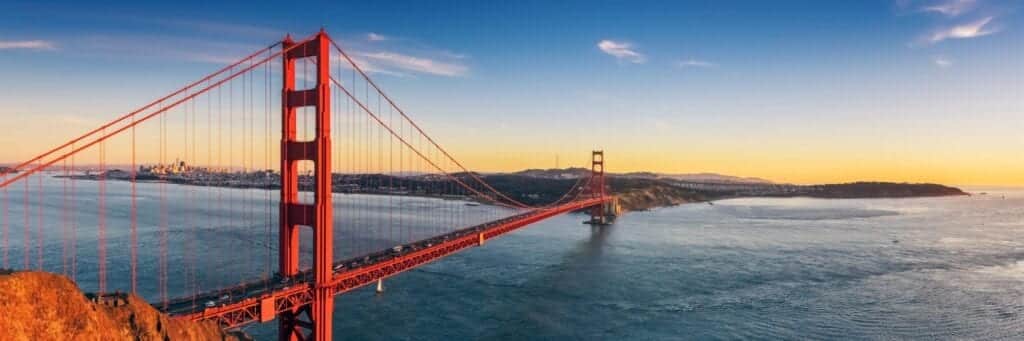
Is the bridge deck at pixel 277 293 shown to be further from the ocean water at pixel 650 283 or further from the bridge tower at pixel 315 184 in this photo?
the ocean water at pixel 650 283

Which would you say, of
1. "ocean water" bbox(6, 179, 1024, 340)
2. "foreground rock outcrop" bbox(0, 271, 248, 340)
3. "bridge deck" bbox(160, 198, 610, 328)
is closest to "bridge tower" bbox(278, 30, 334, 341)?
"bridge deck" bbox(160, 198, 610, 328)

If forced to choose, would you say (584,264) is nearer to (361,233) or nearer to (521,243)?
(521,243)

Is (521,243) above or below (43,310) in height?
below

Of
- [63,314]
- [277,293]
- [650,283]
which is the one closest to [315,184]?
[277,293]

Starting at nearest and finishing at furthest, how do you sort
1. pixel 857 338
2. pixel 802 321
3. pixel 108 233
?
1. pixel 857 338
2. pixel 802 321
3. pixel 108 233

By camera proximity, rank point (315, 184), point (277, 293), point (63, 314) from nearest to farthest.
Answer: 1. point (63, 314)
2. point (277, 293)
3. point (315, 184)

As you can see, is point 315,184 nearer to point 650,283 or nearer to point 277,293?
point 277,293

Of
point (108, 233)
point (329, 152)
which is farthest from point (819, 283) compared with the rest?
point (108, 233)
